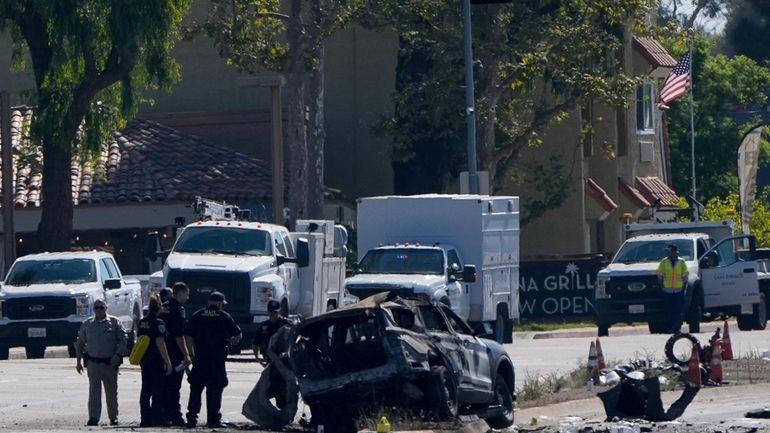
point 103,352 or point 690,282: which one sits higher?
point 690,282

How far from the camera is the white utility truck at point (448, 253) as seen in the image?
1128 inches

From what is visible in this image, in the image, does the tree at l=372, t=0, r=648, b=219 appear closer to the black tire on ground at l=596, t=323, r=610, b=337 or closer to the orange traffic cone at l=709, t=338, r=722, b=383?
the black tire on ground at l=596, t=323, r=610, b=337

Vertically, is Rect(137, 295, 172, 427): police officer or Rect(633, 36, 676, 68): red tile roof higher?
Rect(633, 36, 676, 68): red tile roof

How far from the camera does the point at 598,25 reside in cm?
3938

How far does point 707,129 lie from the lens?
64312mm

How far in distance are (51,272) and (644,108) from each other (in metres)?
27.4

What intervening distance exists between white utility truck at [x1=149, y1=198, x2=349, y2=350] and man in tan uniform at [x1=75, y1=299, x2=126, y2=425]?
9.13m

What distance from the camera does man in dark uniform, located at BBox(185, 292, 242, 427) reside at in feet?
55.8

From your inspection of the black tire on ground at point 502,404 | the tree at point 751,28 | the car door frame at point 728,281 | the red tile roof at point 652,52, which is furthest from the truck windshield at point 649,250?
the tree at point 751,28

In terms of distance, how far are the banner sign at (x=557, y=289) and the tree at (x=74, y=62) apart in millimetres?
10643

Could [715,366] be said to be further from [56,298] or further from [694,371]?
[56,298]

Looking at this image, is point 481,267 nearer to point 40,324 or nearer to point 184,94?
point 40,324

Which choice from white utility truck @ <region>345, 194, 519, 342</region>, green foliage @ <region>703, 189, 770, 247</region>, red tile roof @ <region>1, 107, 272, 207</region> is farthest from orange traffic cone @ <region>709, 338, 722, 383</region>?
green foliage @ <region>703, 189, 770, 247</region>

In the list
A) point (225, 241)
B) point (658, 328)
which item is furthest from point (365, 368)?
point (658, 328)
